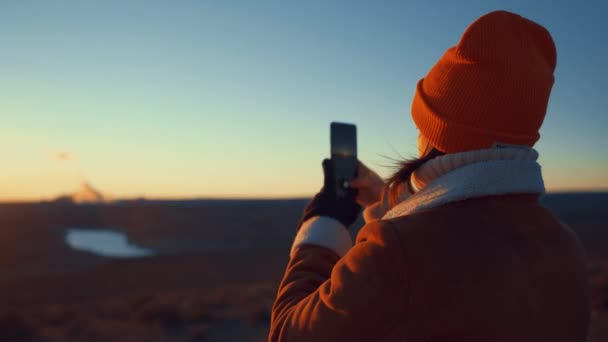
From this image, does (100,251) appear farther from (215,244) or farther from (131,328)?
(131,328)

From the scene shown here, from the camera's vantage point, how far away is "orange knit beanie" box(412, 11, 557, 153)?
1.36 m

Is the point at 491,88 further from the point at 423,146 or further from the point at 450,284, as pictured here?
the point at 450,284

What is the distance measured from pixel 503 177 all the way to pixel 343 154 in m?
0.87

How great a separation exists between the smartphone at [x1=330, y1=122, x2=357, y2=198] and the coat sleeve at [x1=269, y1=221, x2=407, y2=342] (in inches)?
26.2

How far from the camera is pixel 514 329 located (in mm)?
1179

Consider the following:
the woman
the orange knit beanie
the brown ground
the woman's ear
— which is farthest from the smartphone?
the brown ground

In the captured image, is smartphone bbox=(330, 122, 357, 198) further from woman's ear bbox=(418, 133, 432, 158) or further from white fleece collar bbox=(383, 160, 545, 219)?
white fleece collar bbox=(383, 160, 545, 219)

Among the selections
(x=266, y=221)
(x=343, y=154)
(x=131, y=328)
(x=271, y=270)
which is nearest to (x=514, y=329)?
(x=343, y=154)

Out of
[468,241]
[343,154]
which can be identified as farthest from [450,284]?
[343,154]

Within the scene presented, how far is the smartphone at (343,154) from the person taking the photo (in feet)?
6.42

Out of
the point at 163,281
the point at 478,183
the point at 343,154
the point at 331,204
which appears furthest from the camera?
the point at 163,281

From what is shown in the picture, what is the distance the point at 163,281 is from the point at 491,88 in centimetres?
2463

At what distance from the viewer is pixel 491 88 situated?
136 cm

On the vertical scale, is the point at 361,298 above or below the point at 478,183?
below
